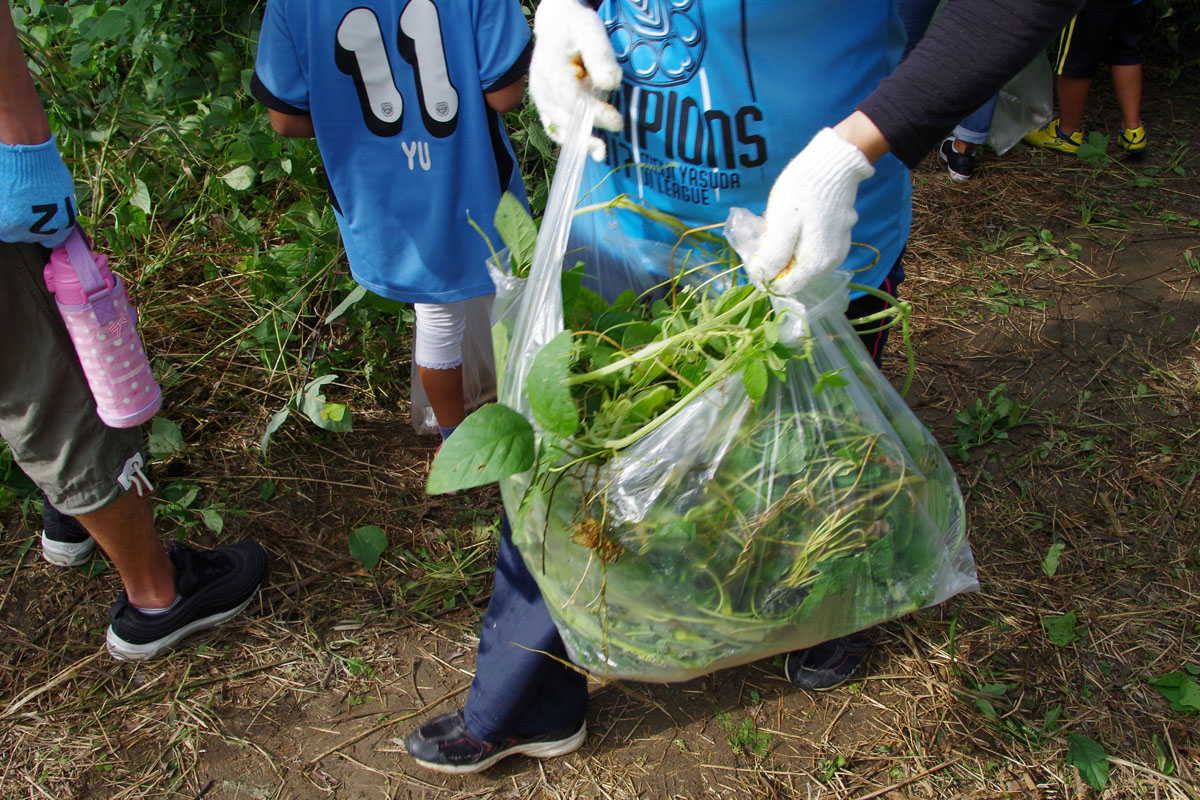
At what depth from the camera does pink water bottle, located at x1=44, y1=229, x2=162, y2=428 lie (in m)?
1.32

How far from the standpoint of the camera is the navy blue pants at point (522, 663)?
4.43 ft

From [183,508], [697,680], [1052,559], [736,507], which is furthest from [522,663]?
[1052,559]

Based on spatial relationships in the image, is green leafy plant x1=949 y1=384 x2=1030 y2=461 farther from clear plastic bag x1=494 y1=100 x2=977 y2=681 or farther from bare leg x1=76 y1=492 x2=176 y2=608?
bare leg x1=76 y1=492 x2=176 y2=608

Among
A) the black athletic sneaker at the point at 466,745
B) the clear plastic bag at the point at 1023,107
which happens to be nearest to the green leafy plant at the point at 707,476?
the black athletic sneaker at the point at 466,745

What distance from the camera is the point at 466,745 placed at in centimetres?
147

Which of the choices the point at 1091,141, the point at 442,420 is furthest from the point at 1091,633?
the point at 1091,141

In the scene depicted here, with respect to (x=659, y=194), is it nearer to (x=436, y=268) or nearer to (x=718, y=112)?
(x=718, y=112)

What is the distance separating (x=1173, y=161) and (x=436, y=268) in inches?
116

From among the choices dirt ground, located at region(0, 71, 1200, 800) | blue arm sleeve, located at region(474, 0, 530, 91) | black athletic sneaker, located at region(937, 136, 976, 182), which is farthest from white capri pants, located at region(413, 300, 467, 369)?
black athletic sneaker, located at region(937, 136, 976, 182)

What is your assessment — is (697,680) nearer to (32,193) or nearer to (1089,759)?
(1089,759)

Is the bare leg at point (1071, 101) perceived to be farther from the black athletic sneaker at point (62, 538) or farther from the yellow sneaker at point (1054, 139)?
the black athletic sneaker at point (62, 538)

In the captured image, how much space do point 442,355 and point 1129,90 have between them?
2818 millimetres

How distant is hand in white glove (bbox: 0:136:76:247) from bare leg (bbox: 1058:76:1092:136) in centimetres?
329

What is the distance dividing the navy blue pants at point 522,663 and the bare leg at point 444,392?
1.81 feet
